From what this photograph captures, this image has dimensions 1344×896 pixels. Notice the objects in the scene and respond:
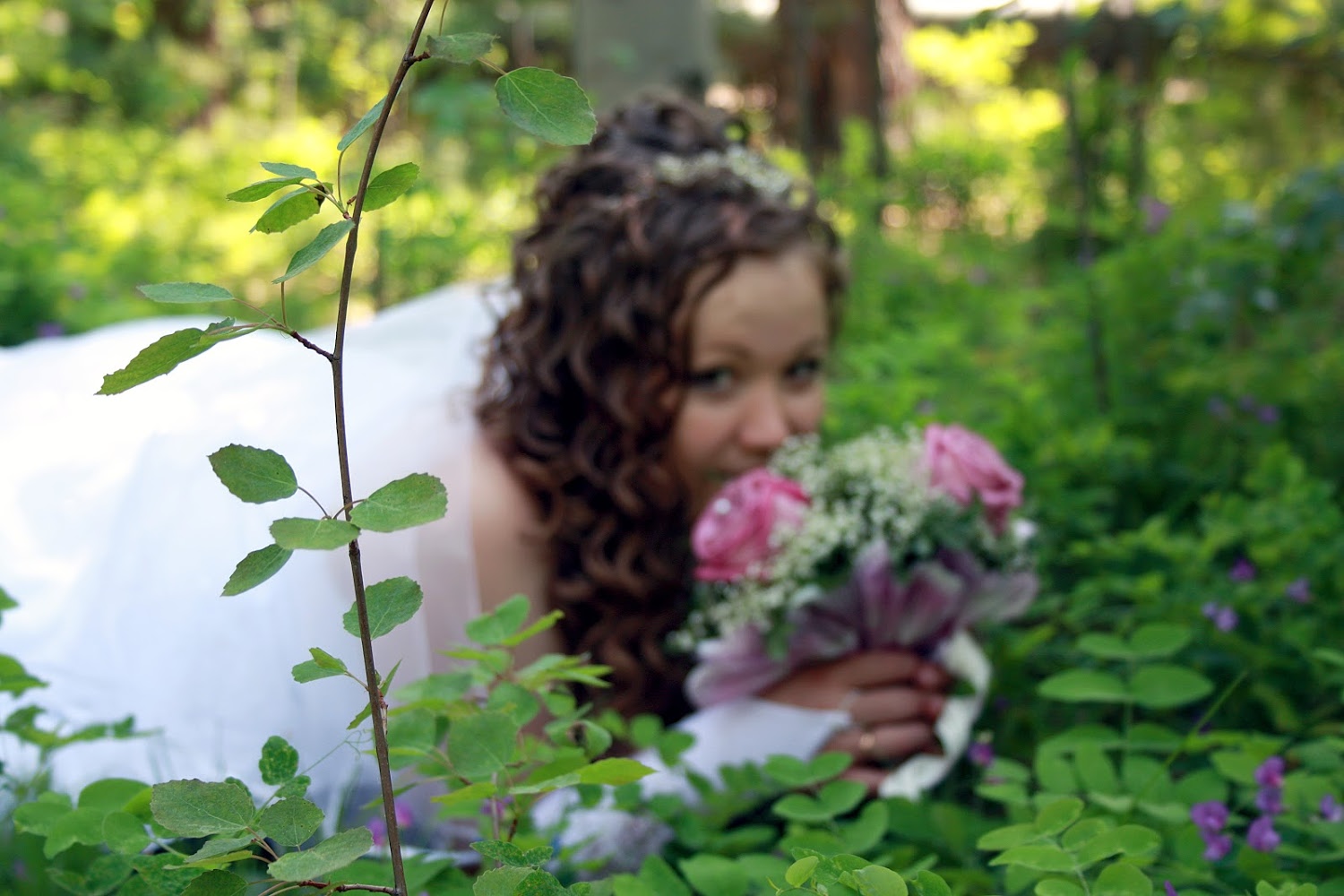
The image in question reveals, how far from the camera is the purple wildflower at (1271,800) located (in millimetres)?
1066

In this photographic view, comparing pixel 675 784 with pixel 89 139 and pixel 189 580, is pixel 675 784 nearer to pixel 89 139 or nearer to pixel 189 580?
pixel 189 580

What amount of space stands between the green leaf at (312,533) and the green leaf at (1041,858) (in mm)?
500

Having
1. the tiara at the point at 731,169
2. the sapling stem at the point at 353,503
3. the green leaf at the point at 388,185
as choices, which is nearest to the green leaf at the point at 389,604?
the sapling stem at the point at 353,503

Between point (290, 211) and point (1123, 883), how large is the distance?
0.69 m

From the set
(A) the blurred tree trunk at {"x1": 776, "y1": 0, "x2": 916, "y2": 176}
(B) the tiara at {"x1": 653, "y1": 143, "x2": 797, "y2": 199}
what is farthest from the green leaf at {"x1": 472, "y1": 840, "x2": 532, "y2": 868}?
(A) the blurred tree trunk at {"x1": 776, "y1": 0, "x2": 916, "y2": 176}

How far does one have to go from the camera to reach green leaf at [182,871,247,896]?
66 centimetres

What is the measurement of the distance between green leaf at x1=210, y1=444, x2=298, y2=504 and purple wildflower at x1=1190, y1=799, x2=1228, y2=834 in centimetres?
87

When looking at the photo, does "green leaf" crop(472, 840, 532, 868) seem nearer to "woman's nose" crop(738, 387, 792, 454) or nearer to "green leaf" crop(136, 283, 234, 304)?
"green leaf" crop(136, 283, 234, 304)

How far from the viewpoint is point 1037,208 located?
512cm

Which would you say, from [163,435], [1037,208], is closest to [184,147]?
[1037,208]

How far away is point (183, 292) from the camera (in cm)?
64

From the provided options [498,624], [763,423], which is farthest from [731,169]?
[498,624]

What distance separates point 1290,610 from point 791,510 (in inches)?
26.4

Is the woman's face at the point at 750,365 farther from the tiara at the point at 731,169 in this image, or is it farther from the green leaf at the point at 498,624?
the green leaf at the point at 498,624
